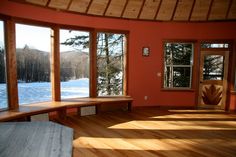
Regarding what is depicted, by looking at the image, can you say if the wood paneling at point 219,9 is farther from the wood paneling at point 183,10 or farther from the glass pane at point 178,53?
the glass pane at point 178,53

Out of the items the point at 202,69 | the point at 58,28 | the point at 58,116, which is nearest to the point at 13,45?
the point at 58,28

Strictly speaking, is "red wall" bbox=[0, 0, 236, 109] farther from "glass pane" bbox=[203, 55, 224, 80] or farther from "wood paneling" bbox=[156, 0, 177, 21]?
"glass pane" bbox=[203, 55, 224, 80]

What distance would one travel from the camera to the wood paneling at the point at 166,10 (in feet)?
18.2

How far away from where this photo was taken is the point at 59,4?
15.5ft

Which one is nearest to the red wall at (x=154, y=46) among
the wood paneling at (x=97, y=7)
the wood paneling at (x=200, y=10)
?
the wood paneling at (x=200, y=10)

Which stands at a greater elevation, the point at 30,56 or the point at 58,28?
the point at 58,28

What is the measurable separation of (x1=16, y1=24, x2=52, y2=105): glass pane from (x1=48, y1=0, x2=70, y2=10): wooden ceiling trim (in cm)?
58

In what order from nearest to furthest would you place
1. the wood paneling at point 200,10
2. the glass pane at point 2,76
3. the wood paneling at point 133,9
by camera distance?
1. the glass pane at point 2,76
2. the wood paneling at point 133,9
3. the wood paneling at point 200,10

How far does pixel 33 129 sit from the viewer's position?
52.9 inches

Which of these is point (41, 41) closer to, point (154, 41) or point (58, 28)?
point (58, 28)

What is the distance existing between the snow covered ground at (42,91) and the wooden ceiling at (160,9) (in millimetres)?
1897

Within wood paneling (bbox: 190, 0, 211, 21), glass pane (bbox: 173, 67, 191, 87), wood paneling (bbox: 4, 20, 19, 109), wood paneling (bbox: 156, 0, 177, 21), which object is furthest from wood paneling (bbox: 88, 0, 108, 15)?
glass pane (bbox: 173, 67, 191, 87)

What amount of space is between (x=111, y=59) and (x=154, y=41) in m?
1.47

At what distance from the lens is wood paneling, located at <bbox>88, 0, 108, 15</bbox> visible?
5.15 metres
